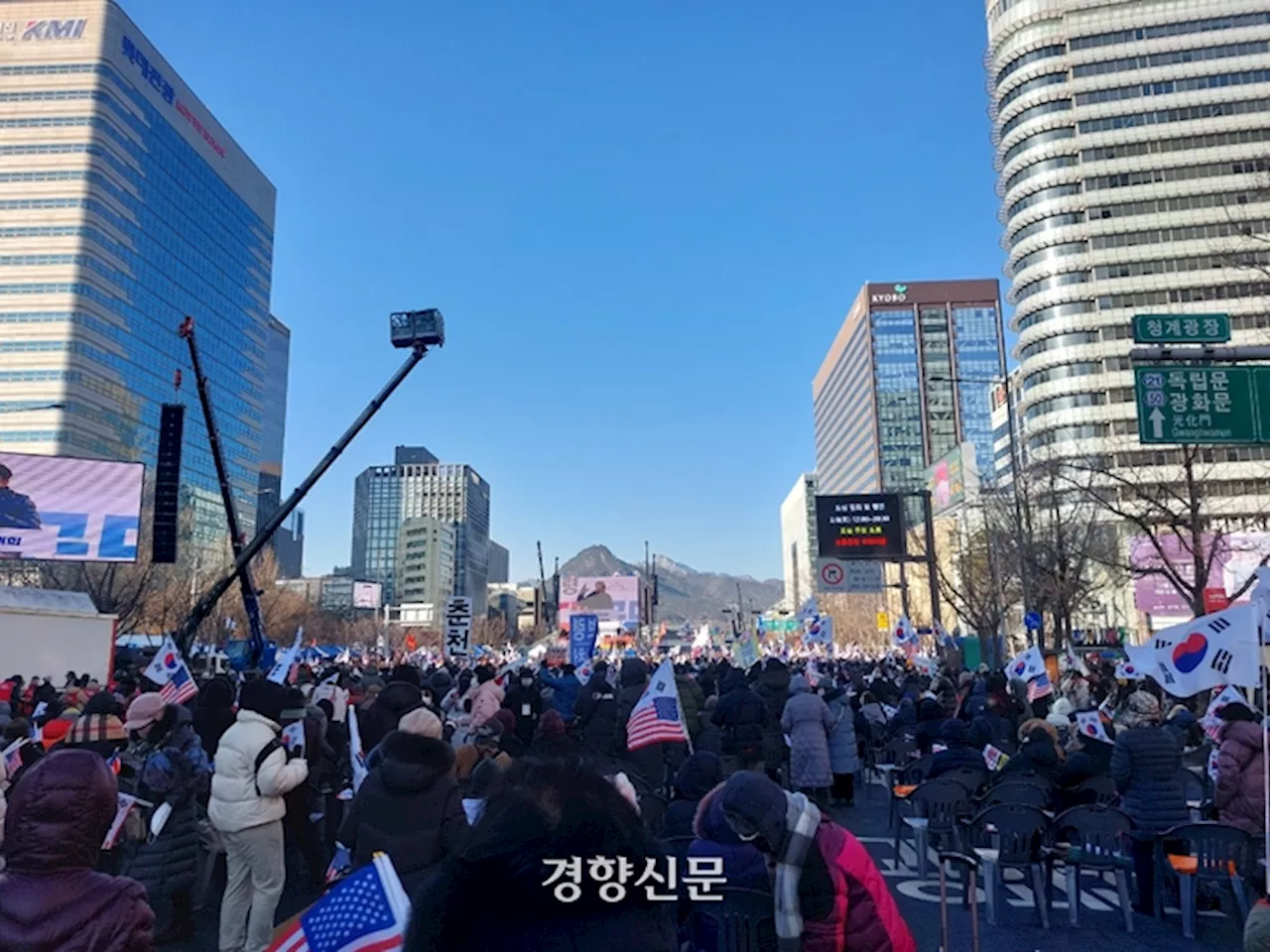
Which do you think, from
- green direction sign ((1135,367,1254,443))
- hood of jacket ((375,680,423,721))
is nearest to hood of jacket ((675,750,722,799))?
hood of jacket ((375,680,423,721))

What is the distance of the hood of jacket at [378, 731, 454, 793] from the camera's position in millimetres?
4719

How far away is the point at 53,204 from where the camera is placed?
299 feet

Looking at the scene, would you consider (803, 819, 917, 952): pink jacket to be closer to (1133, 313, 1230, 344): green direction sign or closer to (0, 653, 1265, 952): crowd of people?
(0, 653, 1265, 952): crowd of people

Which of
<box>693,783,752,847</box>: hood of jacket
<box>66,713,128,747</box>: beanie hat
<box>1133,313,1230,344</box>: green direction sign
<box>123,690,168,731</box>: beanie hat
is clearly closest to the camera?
<box>693,783,752,847</box>: hood of jacket

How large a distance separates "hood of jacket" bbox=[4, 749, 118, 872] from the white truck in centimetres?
2566

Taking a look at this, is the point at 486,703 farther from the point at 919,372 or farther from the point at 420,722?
the point at 919,372

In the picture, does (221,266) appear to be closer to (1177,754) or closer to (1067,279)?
(1067,279)

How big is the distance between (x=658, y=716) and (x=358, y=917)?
759cm

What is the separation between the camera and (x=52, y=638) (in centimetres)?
2609

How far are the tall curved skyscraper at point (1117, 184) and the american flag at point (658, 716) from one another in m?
79.3

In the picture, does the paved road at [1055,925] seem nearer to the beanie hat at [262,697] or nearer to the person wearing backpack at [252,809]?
the person wearing backpack at [252,809]

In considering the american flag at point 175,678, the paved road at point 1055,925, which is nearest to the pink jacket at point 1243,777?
the paved road at point 1055,925

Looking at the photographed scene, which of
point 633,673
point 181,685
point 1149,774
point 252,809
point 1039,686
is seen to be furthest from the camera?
point 1039,686

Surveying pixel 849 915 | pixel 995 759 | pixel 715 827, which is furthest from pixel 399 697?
pixel 995 759
